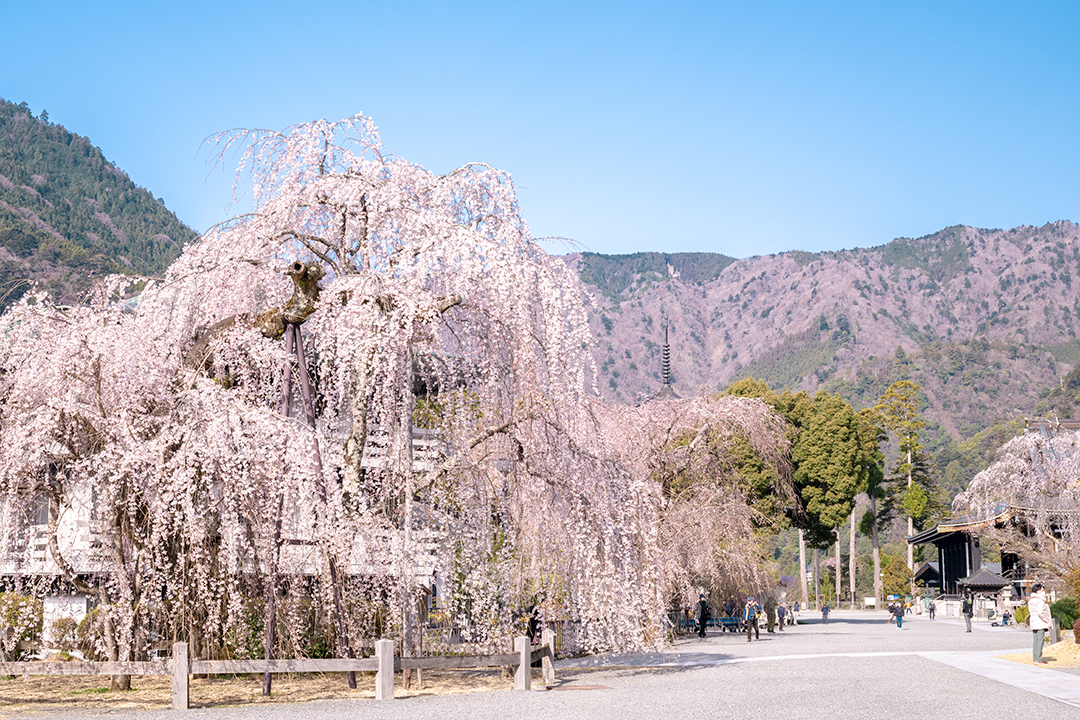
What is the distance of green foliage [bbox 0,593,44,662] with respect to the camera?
1478cm

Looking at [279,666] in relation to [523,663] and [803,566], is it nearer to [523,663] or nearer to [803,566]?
[523,663]

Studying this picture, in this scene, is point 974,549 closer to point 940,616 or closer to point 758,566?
point 940,616

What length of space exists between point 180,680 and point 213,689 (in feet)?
8.96

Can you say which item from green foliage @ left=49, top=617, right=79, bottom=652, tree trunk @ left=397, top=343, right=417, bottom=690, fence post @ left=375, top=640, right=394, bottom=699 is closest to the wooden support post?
tree trunk @ left=397, top=343, right=417, bottom=690

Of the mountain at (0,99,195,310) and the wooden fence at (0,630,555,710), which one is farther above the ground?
the mountain at (0,99,195,310)

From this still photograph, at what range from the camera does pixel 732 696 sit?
12984mm

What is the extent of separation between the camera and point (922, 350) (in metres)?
168

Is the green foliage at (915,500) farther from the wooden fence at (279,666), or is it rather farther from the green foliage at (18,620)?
the green foliage at (18,620)

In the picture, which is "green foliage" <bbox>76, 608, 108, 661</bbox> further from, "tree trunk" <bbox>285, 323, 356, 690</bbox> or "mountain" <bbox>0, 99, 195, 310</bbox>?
"mountain" <bbox>0, 99, 195, 310</bbox>

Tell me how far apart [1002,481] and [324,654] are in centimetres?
2785

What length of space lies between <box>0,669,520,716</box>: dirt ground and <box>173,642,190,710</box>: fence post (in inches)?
23.7

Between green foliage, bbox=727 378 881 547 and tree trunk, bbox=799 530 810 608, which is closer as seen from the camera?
green foliage, bbox=727 378 881 547

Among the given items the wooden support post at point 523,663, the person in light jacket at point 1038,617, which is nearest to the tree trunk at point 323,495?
the wooden support post at point 523,663

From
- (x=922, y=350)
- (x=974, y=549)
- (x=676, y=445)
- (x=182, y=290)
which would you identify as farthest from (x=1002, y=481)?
(x=922, y=350)
